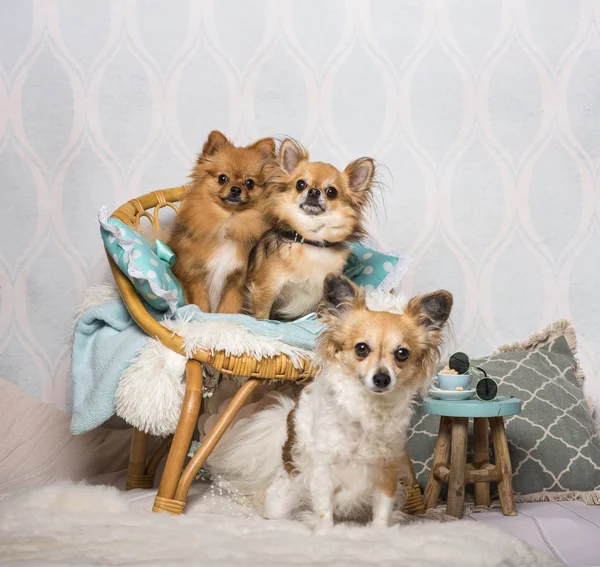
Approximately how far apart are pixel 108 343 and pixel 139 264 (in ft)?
1.06

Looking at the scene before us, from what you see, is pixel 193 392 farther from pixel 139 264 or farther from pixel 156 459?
pixel 156 459

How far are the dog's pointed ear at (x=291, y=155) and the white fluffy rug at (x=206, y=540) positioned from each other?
124 centimetres

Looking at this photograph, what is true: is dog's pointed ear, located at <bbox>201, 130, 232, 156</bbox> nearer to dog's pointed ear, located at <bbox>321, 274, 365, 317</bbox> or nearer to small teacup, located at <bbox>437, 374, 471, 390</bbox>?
dog's pointed ear, located at <bbox>321, 274, 365, 317</bbox>

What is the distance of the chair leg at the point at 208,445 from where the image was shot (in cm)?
218

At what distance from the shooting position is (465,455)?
230cm

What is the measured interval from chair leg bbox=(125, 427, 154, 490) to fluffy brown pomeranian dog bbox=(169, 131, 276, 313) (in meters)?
0.59

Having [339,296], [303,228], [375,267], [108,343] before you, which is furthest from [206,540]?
[375,267]

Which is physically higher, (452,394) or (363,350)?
(363,350)

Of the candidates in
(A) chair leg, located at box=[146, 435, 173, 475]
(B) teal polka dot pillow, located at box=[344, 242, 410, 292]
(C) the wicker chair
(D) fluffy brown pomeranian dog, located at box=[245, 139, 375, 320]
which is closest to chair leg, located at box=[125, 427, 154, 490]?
(A) chair leg, located at box=[146, 435, 173, 475]

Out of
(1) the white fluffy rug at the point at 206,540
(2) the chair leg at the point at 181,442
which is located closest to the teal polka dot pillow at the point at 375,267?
(2) the chair leg at the point at 181,442

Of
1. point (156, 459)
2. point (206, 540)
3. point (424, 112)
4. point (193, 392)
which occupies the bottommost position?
point (156, 459)

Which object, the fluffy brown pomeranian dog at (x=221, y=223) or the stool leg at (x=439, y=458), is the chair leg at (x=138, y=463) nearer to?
the fluffy brown pomeranian dog at (x=221, y=223)

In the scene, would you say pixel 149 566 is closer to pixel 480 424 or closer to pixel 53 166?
pixel 480 424

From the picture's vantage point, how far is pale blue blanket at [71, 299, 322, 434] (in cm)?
233
